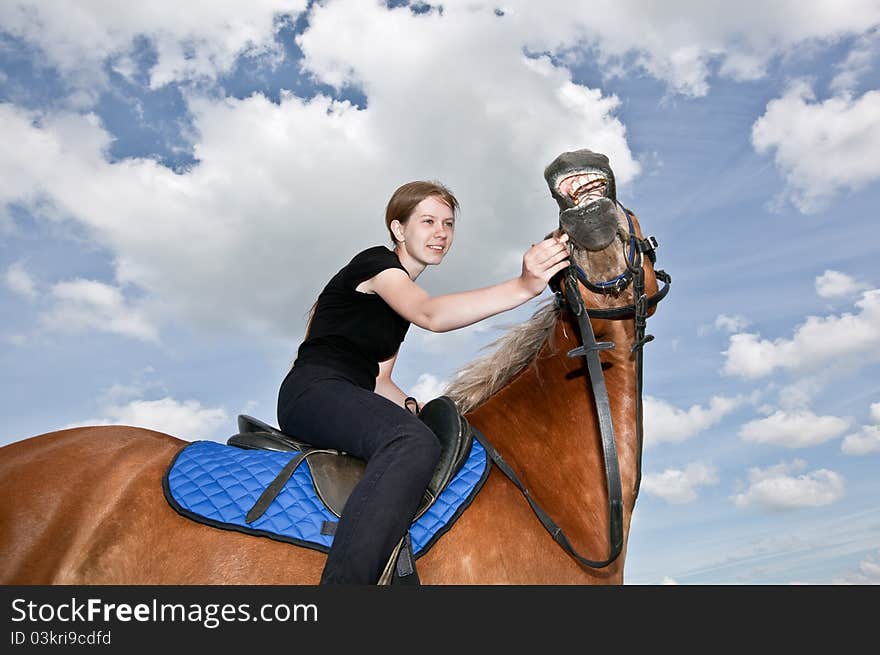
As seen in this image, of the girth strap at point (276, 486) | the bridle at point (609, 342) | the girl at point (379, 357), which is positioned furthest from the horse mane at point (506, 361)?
the girth strap at point (276, 486)

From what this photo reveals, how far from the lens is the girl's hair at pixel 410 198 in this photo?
13.4 ft

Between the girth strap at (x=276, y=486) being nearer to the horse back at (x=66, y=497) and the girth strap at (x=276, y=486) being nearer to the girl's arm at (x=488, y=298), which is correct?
the horse back at (x=66, y=497)

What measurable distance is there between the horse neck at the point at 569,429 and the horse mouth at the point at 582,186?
2.45 feet

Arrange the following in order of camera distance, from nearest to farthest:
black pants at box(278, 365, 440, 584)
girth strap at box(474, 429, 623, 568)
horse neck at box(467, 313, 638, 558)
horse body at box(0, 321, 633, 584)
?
black pants at box(278, 365, 440, 584)
horse body at box(0, 321, 633, 584)
girth strap at box(474, 429, 623, 568)
horse neck at box(467, 313, 638, 558)

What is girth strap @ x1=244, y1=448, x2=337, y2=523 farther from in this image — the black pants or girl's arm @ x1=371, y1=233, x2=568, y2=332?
girl's arm @ x1=371, y1=233, x2=568, y2=332

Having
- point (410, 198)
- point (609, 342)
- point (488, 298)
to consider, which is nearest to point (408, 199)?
point (410, 198)

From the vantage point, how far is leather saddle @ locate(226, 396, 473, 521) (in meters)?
3.33

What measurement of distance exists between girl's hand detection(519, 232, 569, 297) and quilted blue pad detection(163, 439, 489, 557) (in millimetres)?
1002

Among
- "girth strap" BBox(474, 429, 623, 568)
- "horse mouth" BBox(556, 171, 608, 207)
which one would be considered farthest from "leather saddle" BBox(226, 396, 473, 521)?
"horse mouth" BBox(556, 171, 608, 207)

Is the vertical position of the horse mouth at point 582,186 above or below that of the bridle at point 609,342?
above

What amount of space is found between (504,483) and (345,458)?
2.90 ft

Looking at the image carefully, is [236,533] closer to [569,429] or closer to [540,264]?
[569,429]

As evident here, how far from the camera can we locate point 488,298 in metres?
3.31
